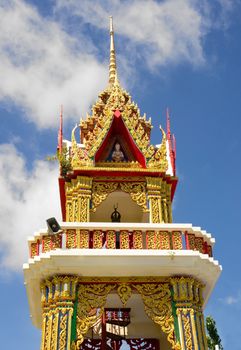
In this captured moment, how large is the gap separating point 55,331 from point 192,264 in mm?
3385

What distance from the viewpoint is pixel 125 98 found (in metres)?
17.6

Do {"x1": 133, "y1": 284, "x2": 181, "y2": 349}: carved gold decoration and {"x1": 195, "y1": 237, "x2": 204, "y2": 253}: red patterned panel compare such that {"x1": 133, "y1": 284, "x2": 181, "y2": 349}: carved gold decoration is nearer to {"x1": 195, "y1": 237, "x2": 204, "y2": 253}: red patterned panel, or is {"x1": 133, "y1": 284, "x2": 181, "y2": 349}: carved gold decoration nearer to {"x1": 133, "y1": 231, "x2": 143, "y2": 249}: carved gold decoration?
{"x1": 133, "y1": 231, "x2": 143, "y2": 249}: carved gold decoration

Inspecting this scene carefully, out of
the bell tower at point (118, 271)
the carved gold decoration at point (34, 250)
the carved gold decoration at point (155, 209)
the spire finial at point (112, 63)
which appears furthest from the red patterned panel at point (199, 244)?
the spire finial at point (112, 63)

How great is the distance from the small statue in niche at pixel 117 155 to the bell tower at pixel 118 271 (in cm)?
65

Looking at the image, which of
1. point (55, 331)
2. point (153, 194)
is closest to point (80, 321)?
point (55, 331)

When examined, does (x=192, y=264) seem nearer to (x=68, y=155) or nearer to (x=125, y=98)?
(x=68, y=155)

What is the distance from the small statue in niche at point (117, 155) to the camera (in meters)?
16.3

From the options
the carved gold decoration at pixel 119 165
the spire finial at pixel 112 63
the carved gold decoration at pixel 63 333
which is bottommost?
the carved gold decoration at pixel 63 333

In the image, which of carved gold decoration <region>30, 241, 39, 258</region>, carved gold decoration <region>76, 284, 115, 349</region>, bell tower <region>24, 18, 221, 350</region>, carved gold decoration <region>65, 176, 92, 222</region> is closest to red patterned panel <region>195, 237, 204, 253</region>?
bell tower <region>24, 18, 221, 350</region>

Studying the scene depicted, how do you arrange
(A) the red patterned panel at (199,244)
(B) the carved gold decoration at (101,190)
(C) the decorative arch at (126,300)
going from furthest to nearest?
1. (B) the carved gold decoration at (101,190)
2. (A) the red patterned panel at (199,244)
3. (C) the decorative arch at (126,300)

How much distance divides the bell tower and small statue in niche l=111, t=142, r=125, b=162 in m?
0.65

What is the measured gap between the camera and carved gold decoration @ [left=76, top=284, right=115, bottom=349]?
12016 mm

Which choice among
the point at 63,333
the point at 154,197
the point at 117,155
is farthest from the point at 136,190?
the point at 63,333

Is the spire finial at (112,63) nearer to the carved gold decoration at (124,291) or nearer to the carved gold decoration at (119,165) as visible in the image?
the carved gold decoration at (119,165)
